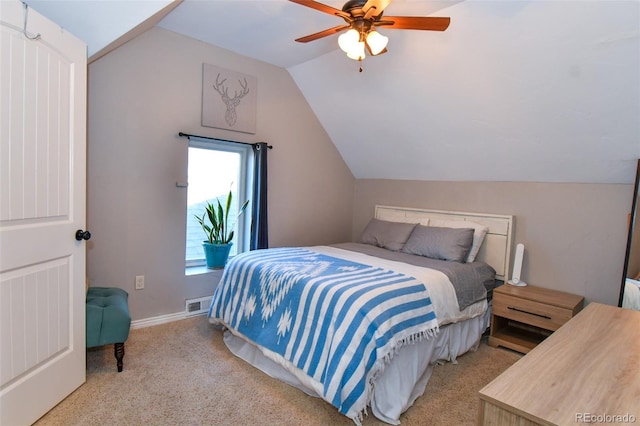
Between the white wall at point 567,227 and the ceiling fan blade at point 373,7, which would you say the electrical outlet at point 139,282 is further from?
the white wall at point 567,227

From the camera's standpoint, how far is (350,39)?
210cm

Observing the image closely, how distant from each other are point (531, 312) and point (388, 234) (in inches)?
54.9

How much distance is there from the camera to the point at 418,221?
3.80 m

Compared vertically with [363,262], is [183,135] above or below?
above

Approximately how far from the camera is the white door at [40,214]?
1653mm

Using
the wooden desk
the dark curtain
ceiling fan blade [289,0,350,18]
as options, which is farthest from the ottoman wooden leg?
ceiling fan blade [289,0,350,18]

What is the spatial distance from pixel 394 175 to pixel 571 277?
1.93 metres

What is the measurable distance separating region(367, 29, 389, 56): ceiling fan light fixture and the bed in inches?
55.0

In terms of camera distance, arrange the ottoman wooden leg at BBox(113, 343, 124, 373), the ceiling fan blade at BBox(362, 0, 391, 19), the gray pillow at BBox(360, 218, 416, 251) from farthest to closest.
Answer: the gray pillow at BBox(360, 218, 416, 251)
the ottoman wooden leg at BBox(113, 343, 124, 373)
the ceiling fan blade at BBox(362, 0, 391, 19)

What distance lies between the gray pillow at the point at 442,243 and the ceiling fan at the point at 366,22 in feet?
5.69

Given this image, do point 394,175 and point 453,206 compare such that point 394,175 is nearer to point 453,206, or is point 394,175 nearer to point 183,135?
point 453,206

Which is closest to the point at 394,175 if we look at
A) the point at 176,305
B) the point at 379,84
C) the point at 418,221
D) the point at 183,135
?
the point at 418,221

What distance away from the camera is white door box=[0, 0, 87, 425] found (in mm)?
1653

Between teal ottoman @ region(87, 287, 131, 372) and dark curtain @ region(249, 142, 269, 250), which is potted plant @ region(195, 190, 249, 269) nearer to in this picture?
dark curtain @ region(249, 142, 269, 250)
